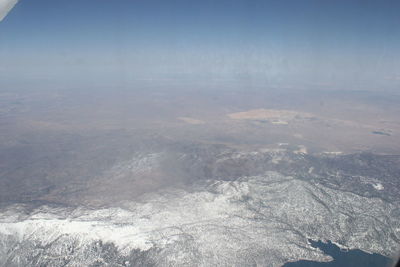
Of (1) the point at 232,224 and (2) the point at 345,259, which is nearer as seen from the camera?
(2) the point at 345,259

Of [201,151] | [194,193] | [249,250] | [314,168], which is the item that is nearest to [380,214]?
[314,168]

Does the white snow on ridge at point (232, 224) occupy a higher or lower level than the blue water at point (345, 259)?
higher

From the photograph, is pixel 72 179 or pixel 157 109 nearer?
pixel 72 179

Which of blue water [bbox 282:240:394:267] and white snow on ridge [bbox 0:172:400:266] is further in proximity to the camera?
white snow on ridge [bbox 0:172:400:266]

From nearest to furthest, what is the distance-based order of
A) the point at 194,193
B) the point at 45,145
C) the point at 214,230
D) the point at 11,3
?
1. the point at 11,3
2. the point at 214,230
3. the point at 194,193
4. the point at 45,145

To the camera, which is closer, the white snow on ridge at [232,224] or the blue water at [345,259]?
the blue water at [345,259]

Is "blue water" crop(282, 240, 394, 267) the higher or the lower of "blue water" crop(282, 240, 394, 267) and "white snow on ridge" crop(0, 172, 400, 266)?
the lower

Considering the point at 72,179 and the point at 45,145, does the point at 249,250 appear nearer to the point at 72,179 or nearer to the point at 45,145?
the point at 72,179

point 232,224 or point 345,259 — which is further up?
point 232,224
